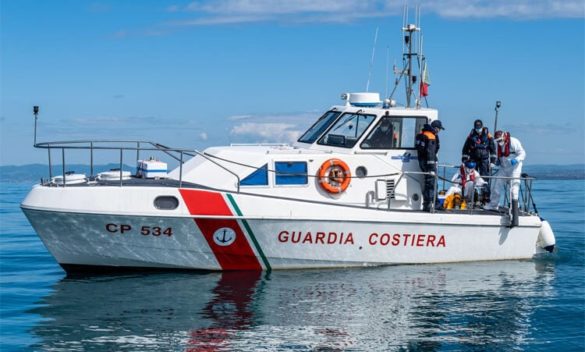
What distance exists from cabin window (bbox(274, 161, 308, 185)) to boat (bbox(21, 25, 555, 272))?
0.02 meters

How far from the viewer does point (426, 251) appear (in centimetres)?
1347

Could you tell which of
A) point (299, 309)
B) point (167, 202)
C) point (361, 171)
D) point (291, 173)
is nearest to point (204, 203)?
point (167, 202)

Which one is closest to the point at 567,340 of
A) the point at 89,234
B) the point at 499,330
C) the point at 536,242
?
the point at 499,330

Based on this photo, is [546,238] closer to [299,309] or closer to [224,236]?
[299,309]

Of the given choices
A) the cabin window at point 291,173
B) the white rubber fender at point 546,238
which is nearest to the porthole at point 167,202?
the cabin window at point 291,173

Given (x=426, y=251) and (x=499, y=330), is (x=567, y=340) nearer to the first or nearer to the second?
(x=499, y=330)

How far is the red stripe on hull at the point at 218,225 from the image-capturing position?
1205cm

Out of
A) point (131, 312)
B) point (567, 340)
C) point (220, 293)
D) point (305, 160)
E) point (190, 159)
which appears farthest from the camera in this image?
point (190, 159)

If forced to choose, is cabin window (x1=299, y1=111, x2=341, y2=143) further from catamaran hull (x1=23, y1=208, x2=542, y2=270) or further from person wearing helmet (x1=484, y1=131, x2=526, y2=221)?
person wearing helmet (x1=484, y1=131, x2=526, y2=221)

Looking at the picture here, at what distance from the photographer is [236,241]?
12.4m

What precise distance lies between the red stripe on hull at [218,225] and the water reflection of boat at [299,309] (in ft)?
0.89

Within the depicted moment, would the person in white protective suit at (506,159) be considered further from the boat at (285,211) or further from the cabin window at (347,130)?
the cabin window at (347,130)

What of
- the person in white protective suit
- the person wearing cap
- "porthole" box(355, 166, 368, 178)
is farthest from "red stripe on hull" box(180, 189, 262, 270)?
the person in white protective suit

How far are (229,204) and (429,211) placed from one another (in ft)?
11.1
